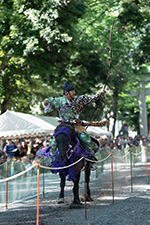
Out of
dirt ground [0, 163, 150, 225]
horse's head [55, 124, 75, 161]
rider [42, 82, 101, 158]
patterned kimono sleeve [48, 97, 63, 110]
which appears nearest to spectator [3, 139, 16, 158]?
dirt ground [0, 163, 150, 225]

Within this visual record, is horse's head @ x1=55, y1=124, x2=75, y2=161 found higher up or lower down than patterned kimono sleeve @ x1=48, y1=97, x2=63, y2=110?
lower down

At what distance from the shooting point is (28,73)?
54.5 feet

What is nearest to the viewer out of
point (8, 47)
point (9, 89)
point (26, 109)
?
point (8, 47)

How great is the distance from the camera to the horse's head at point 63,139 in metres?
7.30

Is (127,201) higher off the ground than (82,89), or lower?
lower

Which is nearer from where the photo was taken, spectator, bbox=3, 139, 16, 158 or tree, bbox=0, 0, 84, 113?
tree, bbox=0, 0, 84, 113

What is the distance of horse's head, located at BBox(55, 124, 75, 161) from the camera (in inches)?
288

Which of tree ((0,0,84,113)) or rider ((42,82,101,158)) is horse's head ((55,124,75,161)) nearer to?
rider ((42,82,101,158))

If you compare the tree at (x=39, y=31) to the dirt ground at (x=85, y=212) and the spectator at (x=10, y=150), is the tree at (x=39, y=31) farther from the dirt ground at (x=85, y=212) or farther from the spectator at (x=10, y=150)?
the dirt ground at (x=85, y=212)

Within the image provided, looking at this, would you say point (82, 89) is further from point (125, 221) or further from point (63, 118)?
point (125, 221)

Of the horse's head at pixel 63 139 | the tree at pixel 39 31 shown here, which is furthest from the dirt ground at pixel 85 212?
the tree at pixel 39 31

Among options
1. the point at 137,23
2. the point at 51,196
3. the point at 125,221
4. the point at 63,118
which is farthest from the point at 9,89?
the point at 125,221

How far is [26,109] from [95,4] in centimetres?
1169

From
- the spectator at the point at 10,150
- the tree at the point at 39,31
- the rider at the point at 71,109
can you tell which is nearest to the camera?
the rider at the point at 71,109
